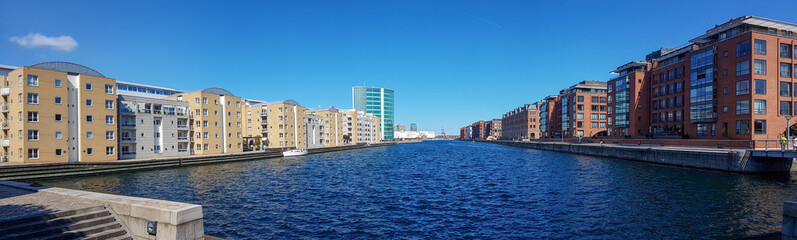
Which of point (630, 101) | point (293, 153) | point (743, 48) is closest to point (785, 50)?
point (743, 48)

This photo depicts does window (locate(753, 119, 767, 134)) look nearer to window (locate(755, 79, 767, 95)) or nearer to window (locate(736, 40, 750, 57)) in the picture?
window (locate(755, 79, 767, 95))

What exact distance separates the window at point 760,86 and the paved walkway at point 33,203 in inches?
3050

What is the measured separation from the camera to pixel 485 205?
2605 centimetres

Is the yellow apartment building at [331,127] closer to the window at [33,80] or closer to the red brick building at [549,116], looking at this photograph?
the red brick building at [549,116]

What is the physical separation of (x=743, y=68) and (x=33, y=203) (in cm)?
8106

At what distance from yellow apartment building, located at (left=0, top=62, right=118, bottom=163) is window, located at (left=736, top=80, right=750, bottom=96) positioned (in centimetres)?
10099

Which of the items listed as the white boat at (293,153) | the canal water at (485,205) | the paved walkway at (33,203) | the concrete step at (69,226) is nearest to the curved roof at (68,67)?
the canal water at (485,205)

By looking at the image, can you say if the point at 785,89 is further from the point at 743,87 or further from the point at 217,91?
the point at 217,91

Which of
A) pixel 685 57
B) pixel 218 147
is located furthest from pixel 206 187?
pixel 685 57

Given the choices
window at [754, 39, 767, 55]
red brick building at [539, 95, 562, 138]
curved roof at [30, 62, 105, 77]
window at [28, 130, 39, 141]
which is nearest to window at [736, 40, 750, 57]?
window at [754, 39, 767, 55]

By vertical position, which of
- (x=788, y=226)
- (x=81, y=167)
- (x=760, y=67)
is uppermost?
(x=760, y=67)

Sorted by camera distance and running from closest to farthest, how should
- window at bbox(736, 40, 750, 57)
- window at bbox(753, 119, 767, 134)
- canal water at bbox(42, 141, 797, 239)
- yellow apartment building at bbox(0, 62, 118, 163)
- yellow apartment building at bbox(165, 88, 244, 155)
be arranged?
canal water at bbox(42, 141, 797, 239)
yellow apartment building at bbox(0, 62, 118, 163)
window at bbox(753, 119, 767, 134)
window at bbox(736, 40, 750, 57)
yellow apartment building at bbox(165, 88, 244, 155)

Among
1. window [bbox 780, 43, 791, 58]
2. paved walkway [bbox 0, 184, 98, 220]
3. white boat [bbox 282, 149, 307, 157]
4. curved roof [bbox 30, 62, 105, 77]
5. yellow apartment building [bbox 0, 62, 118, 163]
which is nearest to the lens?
paved walkway [bbox 0, 184, 98, 220]

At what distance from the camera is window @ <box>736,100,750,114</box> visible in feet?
175
